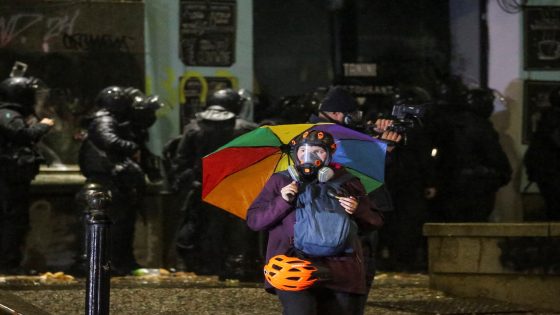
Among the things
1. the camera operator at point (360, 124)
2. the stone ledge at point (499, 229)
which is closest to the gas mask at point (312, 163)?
the camera operator at point (360, 124)

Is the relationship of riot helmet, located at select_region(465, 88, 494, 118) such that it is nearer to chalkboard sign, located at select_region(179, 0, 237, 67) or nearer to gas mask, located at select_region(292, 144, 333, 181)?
chalkboard sign, located at select_region(179, 0, 237, 67)

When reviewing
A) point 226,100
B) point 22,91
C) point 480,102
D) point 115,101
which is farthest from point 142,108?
point 480,102

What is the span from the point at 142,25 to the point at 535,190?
467 centimetres

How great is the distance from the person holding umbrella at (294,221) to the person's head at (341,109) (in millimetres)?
1277

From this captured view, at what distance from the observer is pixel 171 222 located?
13773mm

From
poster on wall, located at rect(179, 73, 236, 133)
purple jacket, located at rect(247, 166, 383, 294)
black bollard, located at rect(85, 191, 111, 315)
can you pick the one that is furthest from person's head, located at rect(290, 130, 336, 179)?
poster on wall, located at rect(179, 73, 236, 133)

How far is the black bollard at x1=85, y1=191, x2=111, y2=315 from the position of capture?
787 cm

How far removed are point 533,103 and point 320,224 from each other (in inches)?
331

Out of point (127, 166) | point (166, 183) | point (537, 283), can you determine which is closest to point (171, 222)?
point (166, 183)

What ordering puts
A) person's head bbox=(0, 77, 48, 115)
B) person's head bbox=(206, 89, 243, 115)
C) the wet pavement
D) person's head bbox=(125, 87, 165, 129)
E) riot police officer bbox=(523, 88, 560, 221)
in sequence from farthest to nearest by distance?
1. riot police officer bbox=(523, 88, 560, 221)
2. person's head bbox=(125, 87, 165, 129)
3. person's head bbox=(206, 89, 243, 115)
4. person's head bbox=(0, 77, 48, 115)
5. the wet pavement

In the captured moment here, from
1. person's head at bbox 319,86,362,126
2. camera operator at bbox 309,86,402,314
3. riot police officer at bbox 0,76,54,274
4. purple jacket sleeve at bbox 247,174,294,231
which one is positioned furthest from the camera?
riot police officer at bbox 0,76,54,274

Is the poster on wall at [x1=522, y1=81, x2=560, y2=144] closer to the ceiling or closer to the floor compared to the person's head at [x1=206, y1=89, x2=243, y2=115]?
closer to the floor

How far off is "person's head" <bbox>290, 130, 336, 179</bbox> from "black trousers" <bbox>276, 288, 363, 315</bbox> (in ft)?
1.98

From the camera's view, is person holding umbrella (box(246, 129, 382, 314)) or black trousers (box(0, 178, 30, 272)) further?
black trousers (box(0, 178, 30, 272))
